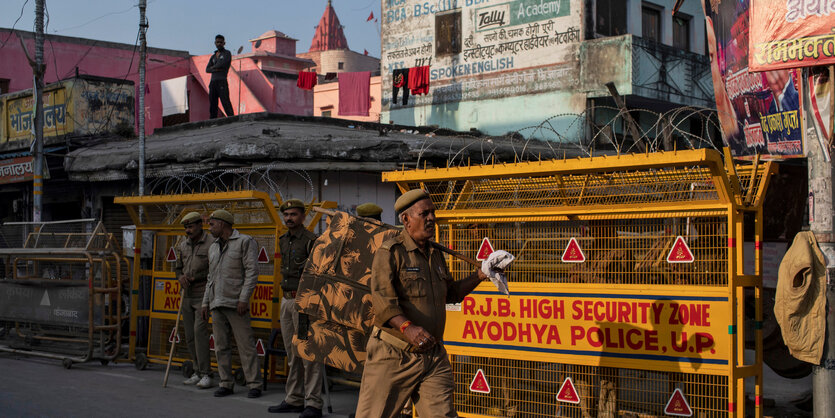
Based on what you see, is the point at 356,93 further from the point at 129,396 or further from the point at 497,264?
the point at 497,264

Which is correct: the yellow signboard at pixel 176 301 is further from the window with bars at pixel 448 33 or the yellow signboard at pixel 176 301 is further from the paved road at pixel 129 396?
the window with bars at pixel 448 33

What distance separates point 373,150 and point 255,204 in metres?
3.94

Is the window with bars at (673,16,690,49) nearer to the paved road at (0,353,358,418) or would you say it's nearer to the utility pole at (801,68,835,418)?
the paved road at (0,353,358,418)

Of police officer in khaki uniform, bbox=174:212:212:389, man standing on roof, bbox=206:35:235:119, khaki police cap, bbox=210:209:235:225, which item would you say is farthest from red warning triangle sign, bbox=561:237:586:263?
man standing on roof, bbox=206:35:235:119

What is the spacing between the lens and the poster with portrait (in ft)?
34.1

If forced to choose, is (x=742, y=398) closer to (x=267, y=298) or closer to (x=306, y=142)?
(x=267, y=298)

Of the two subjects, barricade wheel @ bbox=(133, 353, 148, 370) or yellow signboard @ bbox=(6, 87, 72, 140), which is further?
yellow signboard @ bbox=(6, 87, 72, 140)

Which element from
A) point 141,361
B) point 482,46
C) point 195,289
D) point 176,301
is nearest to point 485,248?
point 195,289

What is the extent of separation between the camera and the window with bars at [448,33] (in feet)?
84.2

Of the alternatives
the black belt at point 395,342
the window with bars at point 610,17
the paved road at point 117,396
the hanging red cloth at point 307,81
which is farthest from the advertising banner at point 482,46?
the black belt at point 395,342

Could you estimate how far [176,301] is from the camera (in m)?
10.4

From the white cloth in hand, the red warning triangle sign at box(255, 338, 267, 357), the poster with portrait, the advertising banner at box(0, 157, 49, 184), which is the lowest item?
the red warning triangle sign at box(255, 338, 267, 357)

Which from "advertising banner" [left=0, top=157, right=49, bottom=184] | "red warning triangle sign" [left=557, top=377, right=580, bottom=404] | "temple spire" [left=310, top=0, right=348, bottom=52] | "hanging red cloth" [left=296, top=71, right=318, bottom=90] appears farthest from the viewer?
"temple spire" [left=310, top=0, right=348, bottom=52]

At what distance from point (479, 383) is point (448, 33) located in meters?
20.1
